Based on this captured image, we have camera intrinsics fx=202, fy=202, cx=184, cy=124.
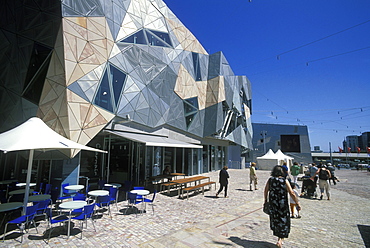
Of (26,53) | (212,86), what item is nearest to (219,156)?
(212,86)

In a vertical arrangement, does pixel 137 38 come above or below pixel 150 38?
below

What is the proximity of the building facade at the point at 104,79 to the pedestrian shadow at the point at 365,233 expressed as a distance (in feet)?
25.6

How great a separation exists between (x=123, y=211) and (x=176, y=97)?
1043cm

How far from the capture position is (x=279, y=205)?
4.36 m

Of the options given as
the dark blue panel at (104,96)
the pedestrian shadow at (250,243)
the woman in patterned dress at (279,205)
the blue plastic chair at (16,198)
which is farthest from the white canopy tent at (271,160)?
the blue plastic chair at (16,198)

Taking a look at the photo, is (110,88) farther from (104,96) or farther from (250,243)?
(250,243)

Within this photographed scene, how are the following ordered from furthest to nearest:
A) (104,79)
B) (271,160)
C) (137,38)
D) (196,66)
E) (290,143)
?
(290,143), (271,160), (196,66), (137,38), (104,79)

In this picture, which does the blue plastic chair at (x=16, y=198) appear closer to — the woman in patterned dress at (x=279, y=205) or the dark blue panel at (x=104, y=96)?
the dark blue panel at (x=104, y=96)

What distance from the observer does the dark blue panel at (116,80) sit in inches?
432

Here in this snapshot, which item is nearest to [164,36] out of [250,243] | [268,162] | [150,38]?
[150,38]

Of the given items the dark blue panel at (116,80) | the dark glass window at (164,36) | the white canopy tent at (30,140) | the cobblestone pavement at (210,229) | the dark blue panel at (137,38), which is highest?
the dark glass window at (164,36)

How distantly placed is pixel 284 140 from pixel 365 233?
53.5m

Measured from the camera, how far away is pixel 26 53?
1030 centimetres

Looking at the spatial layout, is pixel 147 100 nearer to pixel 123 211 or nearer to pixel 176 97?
pixel 176 97
